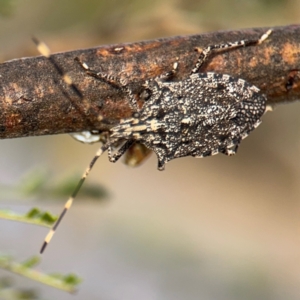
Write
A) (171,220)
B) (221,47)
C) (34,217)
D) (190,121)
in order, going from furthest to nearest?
(171,220)
(190,121)
(221,47)
(34,217)

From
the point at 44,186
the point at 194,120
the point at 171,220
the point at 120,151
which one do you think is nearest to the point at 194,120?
the point at 194,120

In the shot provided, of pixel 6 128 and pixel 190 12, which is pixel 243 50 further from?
pixel 190 12

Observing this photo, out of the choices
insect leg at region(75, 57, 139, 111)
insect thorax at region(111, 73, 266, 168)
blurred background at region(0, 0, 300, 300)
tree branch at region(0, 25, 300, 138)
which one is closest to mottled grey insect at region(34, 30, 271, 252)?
insect thorax at region(111, 73, 266, 168)

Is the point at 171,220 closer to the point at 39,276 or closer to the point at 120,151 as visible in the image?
the point at 120,151

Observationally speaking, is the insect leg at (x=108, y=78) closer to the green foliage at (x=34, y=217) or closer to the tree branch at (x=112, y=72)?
the tree branch at (x=112, y=72)

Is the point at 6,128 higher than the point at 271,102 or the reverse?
the reverse

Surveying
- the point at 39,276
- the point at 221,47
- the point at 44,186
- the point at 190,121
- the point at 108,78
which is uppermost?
the point at 221,47

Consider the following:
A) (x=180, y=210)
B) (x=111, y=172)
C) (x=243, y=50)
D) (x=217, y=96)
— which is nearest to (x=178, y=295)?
(x=180, y=210)

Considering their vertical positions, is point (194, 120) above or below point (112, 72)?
above

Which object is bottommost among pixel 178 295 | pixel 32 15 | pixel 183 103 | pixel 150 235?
pixel 183 103
